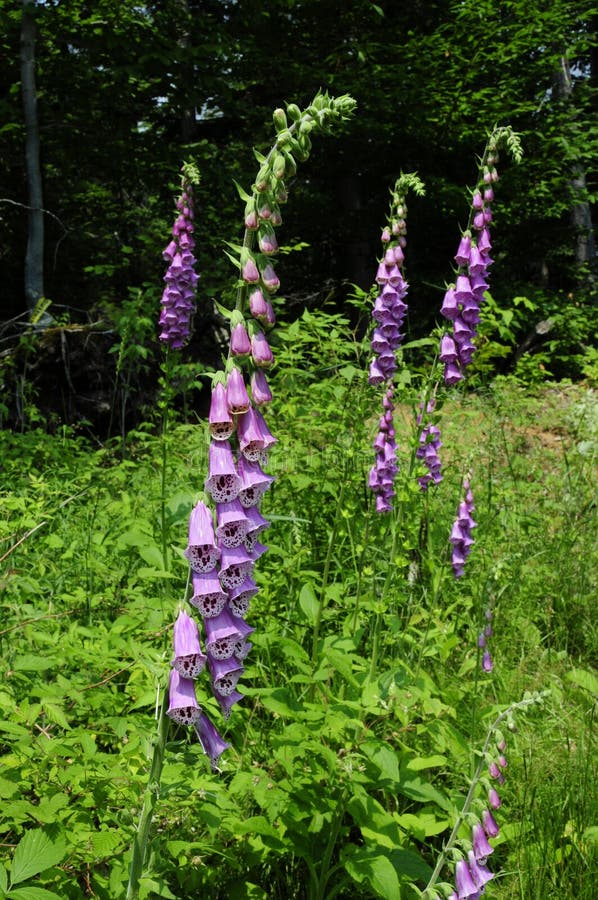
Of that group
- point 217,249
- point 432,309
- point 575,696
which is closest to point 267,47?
point 217,249

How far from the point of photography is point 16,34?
8.62m

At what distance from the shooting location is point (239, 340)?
4.65 feet

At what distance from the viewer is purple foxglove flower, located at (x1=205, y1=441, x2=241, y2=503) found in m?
1.42

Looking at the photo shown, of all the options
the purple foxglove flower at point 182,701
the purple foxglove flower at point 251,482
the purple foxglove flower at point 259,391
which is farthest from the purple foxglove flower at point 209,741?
the purple foxglove flower at point 259,391

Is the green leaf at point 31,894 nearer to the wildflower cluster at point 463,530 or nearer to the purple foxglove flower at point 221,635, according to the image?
the purple foxglove flower at point 221,635

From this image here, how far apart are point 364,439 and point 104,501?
232 cm

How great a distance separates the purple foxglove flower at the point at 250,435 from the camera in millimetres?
1462

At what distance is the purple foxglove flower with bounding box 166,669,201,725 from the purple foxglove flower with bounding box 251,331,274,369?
2.24 feet

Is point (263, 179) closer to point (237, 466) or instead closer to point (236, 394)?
point (236, 394)

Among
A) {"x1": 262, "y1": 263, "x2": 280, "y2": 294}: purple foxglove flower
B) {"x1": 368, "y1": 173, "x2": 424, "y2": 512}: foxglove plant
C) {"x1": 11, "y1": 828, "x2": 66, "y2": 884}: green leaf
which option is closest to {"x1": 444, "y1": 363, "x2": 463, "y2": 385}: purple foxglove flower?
{"x1": 368, "y1": 173, "x2": 424, "y2": 512}: foxglove plant

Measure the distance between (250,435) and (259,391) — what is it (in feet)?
0.34

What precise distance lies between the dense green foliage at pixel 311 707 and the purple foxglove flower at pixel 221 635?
0.13 metres

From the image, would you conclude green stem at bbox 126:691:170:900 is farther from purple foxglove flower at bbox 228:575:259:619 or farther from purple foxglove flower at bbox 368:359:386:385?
purple foxglove flower at bbox 368:359:386:385

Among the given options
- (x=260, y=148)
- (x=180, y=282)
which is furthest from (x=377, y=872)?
(x=260, y=148)
